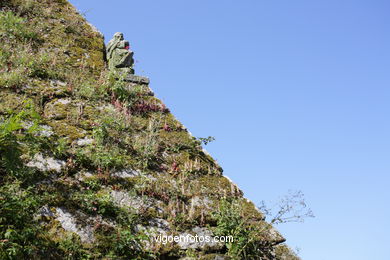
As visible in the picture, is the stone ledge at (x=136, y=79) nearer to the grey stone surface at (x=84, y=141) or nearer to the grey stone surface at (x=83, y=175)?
the grey stone surface at (x=84, y=141)

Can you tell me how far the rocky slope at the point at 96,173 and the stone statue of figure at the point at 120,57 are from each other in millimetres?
912

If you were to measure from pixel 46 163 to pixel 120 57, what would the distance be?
19.6 feet

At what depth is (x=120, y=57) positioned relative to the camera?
10398 millimetres

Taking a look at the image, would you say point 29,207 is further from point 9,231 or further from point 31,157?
point 31,157

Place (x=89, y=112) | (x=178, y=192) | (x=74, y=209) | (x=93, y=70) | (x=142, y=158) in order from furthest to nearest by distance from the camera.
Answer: (x=93, y=70), (x=89, y=112), (x=142, y=158), (x=178, y=192), (x=74, y=209)

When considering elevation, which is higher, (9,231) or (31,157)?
(31,157)

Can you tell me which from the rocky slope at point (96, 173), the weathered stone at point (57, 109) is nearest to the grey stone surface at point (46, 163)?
the rocky slope at point (96, 173)

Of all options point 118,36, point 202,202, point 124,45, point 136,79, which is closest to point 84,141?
point 202,202

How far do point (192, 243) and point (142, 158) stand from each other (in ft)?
6.98

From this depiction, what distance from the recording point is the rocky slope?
424 cm

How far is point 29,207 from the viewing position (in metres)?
4.21

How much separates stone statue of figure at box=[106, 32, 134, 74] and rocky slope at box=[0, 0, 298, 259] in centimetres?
91

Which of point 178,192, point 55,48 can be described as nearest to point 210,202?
point 178,192

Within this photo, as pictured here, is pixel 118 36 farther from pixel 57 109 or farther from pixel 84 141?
pixel 84 141
